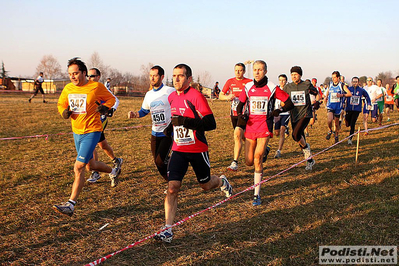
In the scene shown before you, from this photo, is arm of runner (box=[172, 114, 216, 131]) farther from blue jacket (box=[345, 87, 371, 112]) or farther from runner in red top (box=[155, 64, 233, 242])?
blue jacket (box=[345, 87, 371, 112])

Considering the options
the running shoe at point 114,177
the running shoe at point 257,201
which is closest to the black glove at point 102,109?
the running shoe at point 114,177

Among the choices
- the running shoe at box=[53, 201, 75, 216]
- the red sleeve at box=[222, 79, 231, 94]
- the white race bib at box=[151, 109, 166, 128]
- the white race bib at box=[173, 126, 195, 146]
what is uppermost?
the red sleeve at box=[222, 79, 231, 94]

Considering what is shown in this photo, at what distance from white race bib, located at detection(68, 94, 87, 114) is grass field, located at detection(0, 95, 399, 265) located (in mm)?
1672

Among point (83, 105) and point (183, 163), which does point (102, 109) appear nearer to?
point (83, 105)

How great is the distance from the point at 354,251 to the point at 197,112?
102 inches

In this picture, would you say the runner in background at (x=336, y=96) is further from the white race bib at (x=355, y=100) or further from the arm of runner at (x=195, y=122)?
the arm of runner at (x=195, y=122)

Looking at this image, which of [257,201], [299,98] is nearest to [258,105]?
[257,201]

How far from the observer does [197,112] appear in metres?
4.14

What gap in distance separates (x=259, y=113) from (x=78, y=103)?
10.1 feet

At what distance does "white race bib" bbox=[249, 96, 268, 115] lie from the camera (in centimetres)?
558

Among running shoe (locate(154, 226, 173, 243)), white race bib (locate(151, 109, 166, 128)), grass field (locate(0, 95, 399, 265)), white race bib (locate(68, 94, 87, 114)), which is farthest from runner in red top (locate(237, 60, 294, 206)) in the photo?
white race bib (locate(68, 94, 87, 114))

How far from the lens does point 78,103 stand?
509cm

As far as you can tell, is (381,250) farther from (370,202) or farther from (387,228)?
(370,202)

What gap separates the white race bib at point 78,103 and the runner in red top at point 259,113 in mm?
2656
